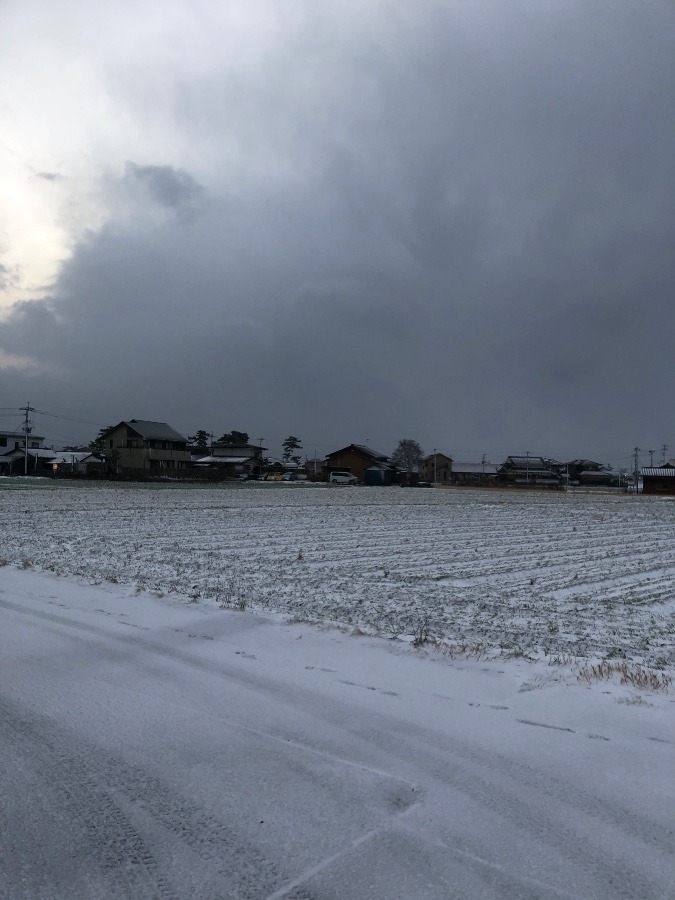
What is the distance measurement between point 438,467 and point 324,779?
100 m

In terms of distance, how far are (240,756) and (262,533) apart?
12.3 metres

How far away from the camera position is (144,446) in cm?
8225

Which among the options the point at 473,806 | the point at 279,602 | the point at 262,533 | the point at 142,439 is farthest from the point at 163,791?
the point at 142,439

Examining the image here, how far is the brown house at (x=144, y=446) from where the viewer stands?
270 feet

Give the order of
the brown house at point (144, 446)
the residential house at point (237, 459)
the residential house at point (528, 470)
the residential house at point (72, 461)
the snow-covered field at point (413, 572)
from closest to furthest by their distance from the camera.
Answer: the snow-covered field at point (413, 572)
the residential house at point (72, 461)
the brown house at point (144, 446)
the residential house at point (528, 470)
the residential house at point (237, 459)

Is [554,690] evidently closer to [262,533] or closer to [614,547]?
[614,547]

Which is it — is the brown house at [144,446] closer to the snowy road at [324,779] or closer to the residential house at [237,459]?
the residential house at [237,459]

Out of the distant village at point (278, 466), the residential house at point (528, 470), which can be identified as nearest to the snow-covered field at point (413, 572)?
the distant village at point (278, 466)

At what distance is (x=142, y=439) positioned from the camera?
82.2 metres

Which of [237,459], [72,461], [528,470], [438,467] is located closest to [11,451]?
[72,461]

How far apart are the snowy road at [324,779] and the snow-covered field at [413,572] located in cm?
149

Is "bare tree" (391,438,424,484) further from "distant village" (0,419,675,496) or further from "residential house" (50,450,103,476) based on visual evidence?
"residential house" (50,450,103,476)

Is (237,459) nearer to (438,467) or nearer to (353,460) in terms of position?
(353,460)

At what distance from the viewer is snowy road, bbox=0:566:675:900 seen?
2.55 m
